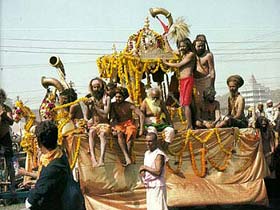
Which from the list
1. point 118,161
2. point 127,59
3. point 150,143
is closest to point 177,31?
point 127,59

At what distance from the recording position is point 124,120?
943 centimetres

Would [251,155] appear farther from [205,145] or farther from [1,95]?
[1,95]

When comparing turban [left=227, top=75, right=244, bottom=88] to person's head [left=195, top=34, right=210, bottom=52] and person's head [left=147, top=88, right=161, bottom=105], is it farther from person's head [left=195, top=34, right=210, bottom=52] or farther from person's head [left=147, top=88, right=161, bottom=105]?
person's head [left=147, top=88, right=161, bottom=105]

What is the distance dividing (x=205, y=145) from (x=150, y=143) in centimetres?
247

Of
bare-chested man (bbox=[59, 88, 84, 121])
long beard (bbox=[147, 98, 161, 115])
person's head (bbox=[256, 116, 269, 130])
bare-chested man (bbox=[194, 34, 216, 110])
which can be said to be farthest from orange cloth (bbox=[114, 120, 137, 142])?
person's head (bbox=[256, 116, 269, 130])

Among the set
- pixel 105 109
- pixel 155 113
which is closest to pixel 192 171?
pixel 155 113

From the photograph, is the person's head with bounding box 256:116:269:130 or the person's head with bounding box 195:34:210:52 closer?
the person's head with bounding box 256:116:269:130

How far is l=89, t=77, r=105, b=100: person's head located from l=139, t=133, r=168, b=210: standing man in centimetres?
213

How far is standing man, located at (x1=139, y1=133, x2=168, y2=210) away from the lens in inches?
290

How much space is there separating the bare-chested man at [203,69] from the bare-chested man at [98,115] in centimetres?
224

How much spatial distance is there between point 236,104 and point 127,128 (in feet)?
8.22

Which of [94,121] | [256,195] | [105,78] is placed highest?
[105,78]

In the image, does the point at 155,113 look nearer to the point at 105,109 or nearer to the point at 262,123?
the point at 105,109

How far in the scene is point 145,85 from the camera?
38.6ft
